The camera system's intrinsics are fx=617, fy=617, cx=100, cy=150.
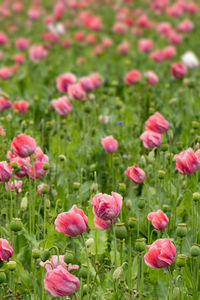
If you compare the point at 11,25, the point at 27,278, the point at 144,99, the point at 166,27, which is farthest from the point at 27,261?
the point at 11,25

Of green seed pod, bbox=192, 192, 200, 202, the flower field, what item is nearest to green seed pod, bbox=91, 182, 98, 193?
the flower field

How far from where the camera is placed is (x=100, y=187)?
3102 millimetres

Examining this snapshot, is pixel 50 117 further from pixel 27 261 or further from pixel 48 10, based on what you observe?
pixel 48 10

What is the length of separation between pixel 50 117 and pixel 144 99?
0.76 meters

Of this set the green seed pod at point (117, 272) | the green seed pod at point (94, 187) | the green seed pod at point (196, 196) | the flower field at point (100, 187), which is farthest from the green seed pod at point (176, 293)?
the green seed pod at point (94, 187)

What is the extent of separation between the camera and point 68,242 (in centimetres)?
262

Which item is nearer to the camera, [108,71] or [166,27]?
[108,71]

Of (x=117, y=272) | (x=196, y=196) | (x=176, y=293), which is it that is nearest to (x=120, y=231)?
(x=117, y=272)

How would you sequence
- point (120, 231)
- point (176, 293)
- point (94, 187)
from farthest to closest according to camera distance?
1. point (94, 187)
2. point (120, 231)
3. point (176, 293)

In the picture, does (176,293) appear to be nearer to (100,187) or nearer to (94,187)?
(94,187)

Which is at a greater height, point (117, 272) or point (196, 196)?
point (196, 196)

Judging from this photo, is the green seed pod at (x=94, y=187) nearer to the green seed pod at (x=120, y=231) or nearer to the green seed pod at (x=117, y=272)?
the green seed pod at (x=120, y=231)

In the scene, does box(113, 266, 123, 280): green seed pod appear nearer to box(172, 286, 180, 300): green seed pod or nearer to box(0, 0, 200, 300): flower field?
box(0, 0, 200, 300): flower field

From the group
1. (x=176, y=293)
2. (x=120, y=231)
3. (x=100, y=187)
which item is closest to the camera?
(x=176, y=293)
